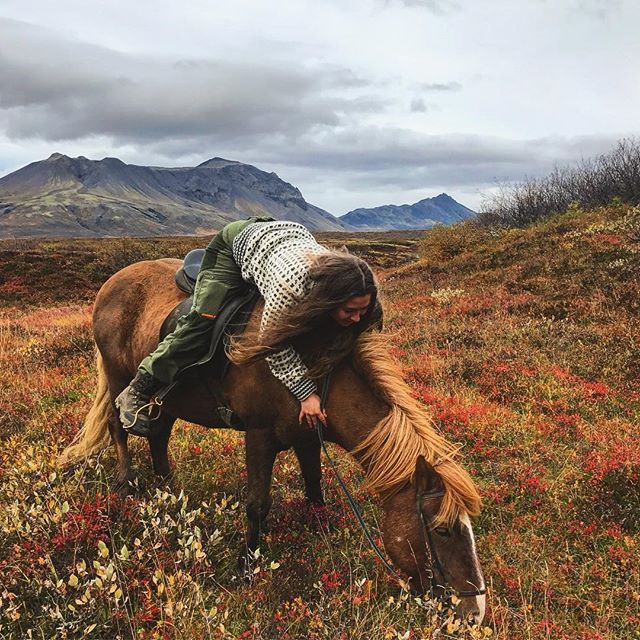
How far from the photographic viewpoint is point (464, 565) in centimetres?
297

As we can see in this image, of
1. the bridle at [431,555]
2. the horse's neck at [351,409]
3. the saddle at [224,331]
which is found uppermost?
the saddle at [224,331]

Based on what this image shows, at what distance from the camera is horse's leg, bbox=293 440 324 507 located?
14.0 ft

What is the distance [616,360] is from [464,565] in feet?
23.7

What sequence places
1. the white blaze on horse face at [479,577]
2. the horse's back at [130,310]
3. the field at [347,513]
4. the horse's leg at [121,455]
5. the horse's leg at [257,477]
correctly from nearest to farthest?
the white blaze on horse face at [479,577] < the field at [347,513] < the horse's leg at [257,477] < the horse's back at [130,310] < the horse's leg at [121,455]

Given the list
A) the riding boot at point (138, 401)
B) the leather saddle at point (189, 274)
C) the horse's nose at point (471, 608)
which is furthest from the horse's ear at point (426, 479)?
the leather saddle at point (189, 274)

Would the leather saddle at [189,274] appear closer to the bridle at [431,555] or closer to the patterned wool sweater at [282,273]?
the patterned wool sweater at [282,273]

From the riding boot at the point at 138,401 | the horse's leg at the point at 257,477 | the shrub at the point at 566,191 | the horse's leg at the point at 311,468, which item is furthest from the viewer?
the shrub at the point at 566,191

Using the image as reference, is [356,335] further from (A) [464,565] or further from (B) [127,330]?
(B) [127,330]

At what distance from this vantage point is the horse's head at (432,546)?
2928 mm

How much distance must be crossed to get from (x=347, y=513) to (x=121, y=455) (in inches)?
99.0

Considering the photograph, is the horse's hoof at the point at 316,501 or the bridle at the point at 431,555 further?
the horse's hoof at the point at 316,501

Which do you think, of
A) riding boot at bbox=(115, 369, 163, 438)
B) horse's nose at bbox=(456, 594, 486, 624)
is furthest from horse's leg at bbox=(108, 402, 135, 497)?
horse's nose at bbox=(456, 594, 486, 624)

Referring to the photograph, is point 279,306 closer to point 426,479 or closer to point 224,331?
point 224,331

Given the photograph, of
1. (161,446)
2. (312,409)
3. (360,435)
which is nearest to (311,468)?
(360,435)
